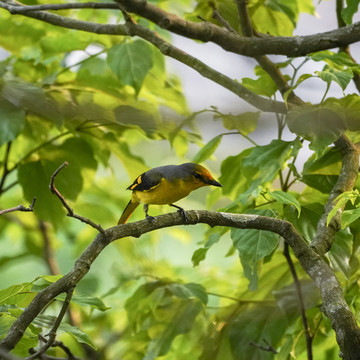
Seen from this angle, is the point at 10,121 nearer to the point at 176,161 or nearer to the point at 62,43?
the point at 62,43

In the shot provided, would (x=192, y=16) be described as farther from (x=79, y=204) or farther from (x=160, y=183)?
(x=79, y=204)

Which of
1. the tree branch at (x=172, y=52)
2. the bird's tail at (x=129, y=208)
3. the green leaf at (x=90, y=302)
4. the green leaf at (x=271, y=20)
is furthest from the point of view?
the green leaf at (x=271, y=20)

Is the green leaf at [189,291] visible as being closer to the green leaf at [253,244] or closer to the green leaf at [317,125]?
the green leaf at [253,244]

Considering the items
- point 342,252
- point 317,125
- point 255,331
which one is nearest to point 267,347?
point 255,331

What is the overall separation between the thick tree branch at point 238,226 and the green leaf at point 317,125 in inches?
7.6

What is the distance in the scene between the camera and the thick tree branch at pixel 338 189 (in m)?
1.11

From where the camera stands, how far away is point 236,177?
5.04ft

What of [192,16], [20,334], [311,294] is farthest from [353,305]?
[192,16]

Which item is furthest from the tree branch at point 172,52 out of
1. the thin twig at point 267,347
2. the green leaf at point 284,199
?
the thin twig at point 267,347

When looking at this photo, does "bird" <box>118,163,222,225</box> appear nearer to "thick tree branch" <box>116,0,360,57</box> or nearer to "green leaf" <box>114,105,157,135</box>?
"green leaf" <box>114,105,157,135</box>

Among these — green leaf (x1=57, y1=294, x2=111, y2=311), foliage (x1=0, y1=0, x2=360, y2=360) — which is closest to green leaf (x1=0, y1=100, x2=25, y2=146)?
foliage (x1=0, y1=0, x2=360, y2=360)

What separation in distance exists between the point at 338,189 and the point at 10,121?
0.87 m

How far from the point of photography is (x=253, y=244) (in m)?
1.16

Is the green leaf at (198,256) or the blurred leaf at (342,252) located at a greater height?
the green leaf at (198,256)
